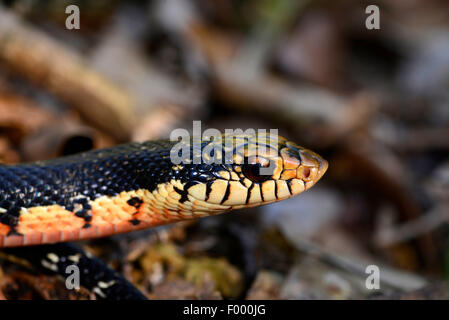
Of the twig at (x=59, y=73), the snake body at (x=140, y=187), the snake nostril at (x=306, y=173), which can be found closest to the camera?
the snake body at (x=140, y=187)

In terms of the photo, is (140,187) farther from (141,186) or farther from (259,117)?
(259,117)

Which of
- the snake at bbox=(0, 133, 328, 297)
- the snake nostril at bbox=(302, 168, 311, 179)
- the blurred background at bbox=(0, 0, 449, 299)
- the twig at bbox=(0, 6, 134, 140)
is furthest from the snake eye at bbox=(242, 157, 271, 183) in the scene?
the twig at bbox=(0, 6, 134, 140)

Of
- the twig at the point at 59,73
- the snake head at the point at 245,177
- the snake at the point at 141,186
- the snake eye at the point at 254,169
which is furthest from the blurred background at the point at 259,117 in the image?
the snake eye at the point at 254,169

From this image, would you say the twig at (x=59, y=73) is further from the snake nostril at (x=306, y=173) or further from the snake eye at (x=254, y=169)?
the snake nostril at (x=306, y=173)

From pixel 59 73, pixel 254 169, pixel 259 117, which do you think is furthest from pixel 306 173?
pixel 259 117

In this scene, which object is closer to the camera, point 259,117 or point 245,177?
point 245,177

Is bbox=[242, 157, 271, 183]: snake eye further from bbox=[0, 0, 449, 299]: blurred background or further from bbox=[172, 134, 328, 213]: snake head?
bbox=[0, 0, 449, 299]: blurred background
